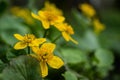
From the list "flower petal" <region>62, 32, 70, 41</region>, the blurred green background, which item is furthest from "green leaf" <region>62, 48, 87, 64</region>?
"flower petal" <region>62, 32, 70, 41</region>

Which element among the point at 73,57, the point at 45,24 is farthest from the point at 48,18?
the point at 73,57

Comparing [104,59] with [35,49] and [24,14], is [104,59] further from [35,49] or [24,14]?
[24,14]

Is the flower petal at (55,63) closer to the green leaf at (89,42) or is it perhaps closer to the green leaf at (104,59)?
the green leaf at (104,59)

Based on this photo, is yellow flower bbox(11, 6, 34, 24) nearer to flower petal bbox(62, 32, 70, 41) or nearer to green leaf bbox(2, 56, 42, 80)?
flower petal bbox(62, 32, 70, 41)

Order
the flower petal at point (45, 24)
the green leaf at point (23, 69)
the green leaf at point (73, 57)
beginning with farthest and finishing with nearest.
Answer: the green leaf at point (73, 57) < the flower petal at point (45, 24) < the green leaf at point (23, 69)

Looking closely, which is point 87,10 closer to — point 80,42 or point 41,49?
point 80,42

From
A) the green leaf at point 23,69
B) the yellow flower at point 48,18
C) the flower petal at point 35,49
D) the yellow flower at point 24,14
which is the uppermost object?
the yellow flower at point 24,14

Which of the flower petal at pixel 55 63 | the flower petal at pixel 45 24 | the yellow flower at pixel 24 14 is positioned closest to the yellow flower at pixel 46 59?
the flower petal at pixel 55 63

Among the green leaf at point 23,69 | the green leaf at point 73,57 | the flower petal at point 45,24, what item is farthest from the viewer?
the green leaf at point 73,57

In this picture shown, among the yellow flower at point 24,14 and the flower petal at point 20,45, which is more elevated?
the yellow flower at point 24,14
